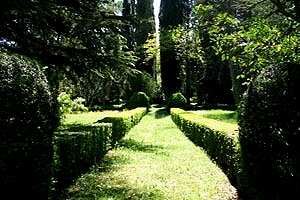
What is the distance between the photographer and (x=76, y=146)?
24.4ft

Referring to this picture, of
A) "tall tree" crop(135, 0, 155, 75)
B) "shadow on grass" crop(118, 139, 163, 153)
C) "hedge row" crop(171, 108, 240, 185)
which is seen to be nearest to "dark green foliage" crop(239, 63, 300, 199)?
"hedge row" crop(171, 108, 240, 185)

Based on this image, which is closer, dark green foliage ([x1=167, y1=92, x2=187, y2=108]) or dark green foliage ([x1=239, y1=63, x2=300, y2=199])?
dark green foliage ([x1=239, y1=63, x2=300, y2=199])

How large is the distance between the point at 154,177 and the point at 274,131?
→ 156 inches

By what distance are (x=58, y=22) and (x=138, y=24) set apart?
2.39 m

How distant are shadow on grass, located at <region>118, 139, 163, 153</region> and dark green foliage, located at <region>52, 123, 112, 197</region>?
1654mm

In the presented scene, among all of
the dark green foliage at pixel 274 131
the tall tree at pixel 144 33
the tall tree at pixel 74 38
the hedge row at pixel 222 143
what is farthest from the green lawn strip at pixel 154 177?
the tall tree at pixel 144 33

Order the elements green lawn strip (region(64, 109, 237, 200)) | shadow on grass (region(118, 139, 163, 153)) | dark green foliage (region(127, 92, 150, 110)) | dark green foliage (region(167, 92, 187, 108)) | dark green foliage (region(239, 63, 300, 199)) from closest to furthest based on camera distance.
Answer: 1. dark green foliage (region(239, 63, 300, 199))
2. green lawn strip (region(64, 109, 237, 200))
3. shadow on grass (region(118, 139, 163, 153))
4. dark green foliage (region(167, 92, 187, 108))
5. dark green foliage (region(127, 92, 150, 110))

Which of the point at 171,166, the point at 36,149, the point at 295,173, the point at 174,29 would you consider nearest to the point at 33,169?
the point at 36,149

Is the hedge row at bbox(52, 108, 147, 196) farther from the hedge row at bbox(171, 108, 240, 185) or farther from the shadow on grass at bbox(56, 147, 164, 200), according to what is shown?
the hedge row at bbox(171, 108, 240, 185)

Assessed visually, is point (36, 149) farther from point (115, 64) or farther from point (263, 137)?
point (115, 64)

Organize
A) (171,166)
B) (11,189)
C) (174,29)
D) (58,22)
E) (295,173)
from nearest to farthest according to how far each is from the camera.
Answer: (295,173), (11,189), (174,29), (171,166), (58,22)

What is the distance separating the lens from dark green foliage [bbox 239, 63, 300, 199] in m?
4.15

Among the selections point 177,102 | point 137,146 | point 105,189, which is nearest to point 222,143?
point 105,189

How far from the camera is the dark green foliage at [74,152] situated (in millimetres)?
6310
